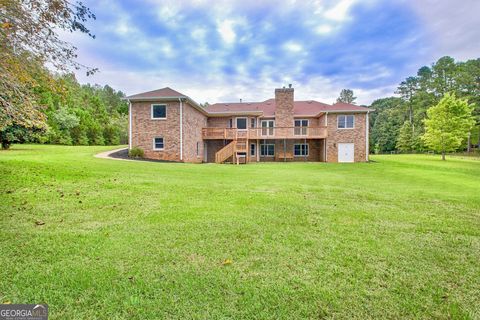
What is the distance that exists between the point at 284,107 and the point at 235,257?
76.7 ft

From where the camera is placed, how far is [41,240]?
3.70m

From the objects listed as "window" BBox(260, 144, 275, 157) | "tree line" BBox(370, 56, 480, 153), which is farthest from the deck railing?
"tree line" BBox(370, 56, 480, 153)

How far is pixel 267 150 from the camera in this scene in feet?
86.9

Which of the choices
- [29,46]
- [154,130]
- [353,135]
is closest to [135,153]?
[154,130]

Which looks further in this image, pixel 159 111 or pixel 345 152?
pixel 345 152

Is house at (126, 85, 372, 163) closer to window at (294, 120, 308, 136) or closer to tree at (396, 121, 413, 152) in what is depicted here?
window at (294, 120, 308, 136)

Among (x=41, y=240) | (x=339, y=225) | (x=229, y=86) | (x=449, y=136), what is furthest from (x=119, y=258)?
(x=229, y=86)

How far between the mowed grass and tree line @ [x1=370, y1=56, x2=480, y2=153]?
27996mm

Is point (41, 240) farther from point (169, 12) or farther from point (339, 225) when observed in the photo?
point (169, 12)

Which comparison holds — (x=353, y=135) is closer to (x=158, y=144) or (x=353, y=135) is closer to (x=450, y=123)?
(x=450, y=123)

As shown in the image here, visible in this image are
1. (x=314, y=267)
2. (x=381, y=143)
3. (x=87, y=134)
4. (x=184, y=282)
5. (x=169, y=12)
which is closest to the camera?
(x=184, y=282)

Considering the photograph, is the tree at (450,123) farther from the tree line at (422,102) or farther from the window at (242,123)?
the window at (242,123)

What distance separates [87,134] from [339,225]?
37.5 metres

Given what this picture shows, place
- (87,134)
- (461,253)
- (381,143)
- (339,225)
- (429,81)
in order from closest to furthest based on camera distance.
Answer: (461,253)
(339,225)
(87,134)
(429,81)
(381,143)
